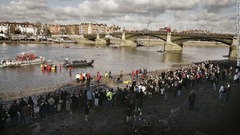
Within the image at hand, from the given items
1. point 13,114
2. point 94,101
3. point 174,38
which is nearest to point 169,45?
point 174,38

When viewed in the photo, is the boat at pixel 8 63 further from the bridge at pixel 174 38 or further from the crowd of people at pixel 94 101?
the bridge at pixel 174 38

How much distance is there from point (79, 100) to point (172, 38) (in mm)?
88296

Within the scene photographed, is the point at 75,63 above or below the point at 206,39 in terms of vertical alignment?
below

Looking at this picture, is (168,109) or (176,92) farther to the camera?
(176,92)

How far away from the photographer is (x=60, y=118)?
1639 cm

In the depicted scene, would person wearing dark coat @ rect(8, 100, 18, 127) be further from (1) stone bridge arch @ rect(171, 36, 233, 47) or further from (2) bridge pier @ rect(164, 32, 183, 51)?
(2) bridge pier @ rect(164, 32, 183, 51)

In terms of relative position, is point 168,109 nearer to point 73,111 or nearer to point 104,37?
point 73,111

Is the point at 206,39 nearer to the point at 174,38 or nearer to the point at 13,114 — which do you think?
the point at 174,38

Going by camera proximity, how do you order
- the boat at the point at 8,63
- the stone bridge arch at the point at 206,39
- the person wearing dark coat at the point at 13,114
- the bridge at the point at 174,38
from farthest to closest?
1. the stone bridge arch at the point at 206,39
2. the bridge at the point at 174,38
3. the boat at the point at 8,63
4. the person wearing dark coat at the point at 13,114

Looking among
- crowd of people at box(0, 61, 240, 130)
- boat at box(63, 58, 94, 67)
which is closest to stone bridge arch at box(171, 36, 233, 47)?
boat at box(63, 58, 94, 67)

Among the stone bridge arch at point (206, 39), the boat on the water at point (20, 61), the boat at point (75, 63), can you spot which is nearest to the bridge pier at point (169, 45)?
the stone bridge arch at point (206, 39)

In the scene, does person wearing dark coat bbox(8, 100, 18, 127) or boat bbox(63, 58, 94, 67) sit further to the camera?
boat bbox(63, 58, 94, 67)

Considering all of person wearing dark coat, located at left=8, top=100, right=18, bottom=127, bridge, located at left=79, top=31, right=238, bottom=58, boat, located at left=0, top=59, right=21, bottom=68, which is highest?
bridge, located at left=79, top=31, right=238, bottom=58

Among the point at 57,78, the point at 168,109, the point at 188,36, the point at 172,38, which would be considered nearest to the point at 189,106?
the point at 168,109
